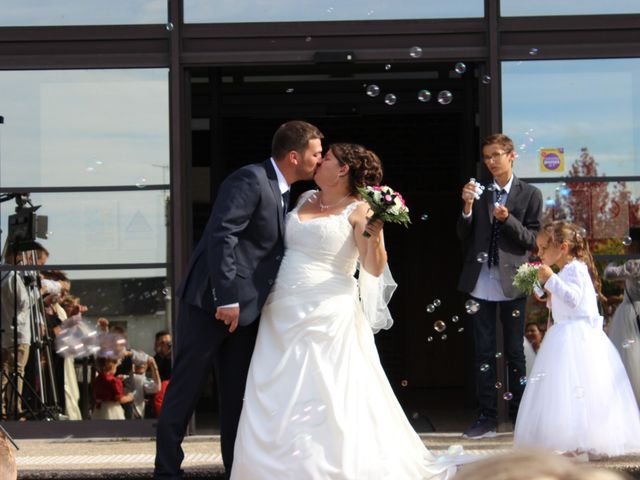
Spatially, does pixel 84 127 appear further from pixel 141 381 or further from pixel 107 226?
pixel 141 381

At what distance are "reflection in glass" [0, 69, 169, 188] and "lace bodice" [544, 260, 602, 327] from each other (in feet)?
8.28

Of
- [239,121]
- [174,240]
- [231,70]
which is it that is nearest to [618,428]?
[174,240]

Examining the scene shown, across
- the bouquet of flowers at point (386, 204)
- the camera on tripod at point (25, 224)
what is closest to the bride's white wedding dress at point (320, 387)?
the bouquet of flowers at point (386, 204)

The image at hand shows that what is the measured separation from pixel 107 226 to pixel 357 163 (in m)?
2.24

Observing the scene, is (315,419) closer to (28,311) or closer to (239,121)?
(28,311)

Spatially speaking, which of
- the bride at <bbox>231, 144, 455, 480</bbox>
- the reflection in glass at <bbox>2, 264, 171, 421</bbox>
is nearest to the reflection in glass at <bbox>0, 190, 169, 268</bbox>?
the reflection in glass at <bbox>2, 264, 171, 421</bbox>

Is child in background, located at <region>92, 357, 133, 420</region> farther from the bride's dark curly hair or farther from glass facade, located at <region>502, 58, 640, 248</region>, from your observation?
glass facade, located at <region>502, 58, 640, 248</region>

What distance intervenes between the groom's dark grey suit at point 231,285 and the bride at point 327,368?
12 centimetres

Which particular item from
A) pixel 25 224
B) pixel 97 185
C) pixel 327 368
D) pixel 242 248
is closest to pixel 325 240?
pixel 242 248

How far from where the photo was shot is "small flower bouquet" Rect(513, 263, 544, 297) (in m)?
6.20

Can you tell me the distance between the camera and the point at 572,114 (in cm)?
701

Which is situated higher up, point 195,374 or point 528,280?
point 528,280

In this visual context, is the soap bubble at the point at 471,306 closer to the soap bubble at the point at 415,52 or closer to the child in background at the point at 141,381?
the soap bubble at the point at 415,52

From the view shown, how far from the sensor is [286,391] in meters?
5.12
